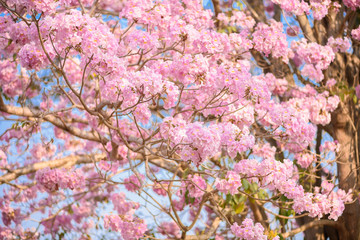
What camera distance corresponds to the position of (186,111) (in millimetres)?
3777

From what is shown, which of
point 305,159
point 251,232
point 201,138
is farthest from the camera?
point 305,159

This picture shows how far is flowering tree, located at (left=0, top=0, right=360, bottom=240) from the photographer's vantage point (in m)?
3.12

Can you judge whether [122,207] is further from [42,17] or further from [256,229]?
[42,17]

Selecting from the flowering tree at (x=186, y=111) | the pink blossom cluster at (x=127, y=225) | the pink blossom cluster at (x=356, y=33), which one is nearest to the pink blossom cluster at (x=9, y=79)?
the flowering tree at (x=186, y=111)

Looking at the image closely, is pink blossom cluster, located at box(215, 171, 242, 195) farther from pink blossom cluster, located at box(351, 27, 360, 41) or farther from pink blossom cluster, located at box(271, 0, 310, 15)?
pink blossom cluster, located at box(351, 27, 360, 41)

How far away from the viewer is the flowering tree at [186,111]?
3117 mm

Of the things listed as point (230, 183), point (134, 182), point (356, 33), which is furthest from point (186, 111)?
point (356, 33)

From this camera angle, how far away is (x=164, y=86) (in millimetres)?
3049

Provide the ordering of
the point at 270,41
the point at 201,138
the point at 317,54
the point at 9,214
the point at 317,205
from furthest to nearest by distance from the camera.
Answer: the point at 9,214, the point at 317,54, the point at 270,41, the point at 317,205, the point at 201,138

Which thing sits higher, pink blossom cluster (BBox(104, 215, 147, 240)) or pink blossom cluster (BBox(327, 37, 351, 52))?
pink blossom cluster (BBox(327, 37, 351, 52))

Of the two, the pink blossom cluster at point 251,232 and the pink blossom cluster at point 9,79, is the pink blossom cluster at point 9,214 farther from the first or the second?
the pink blossom cluster at point 251,232

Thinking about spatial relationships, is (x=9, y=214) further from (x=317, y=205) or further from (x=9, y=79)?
(x=317, y=205)

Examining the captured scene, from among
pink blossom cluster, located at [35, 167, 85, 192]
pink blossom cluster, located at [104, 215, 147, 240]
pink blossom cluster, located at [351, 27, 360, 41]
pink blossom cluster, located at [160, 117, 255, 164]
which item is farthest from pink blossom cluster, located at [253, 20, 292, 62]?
pink blossom cluster, located at [35, 167, 85, 192]

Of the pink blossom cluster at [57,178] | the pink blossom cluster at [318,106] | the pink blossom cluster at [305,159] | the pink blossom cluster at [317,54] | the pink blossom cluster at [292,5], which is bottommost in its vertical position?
the pink blossom cluster at [57,178]
